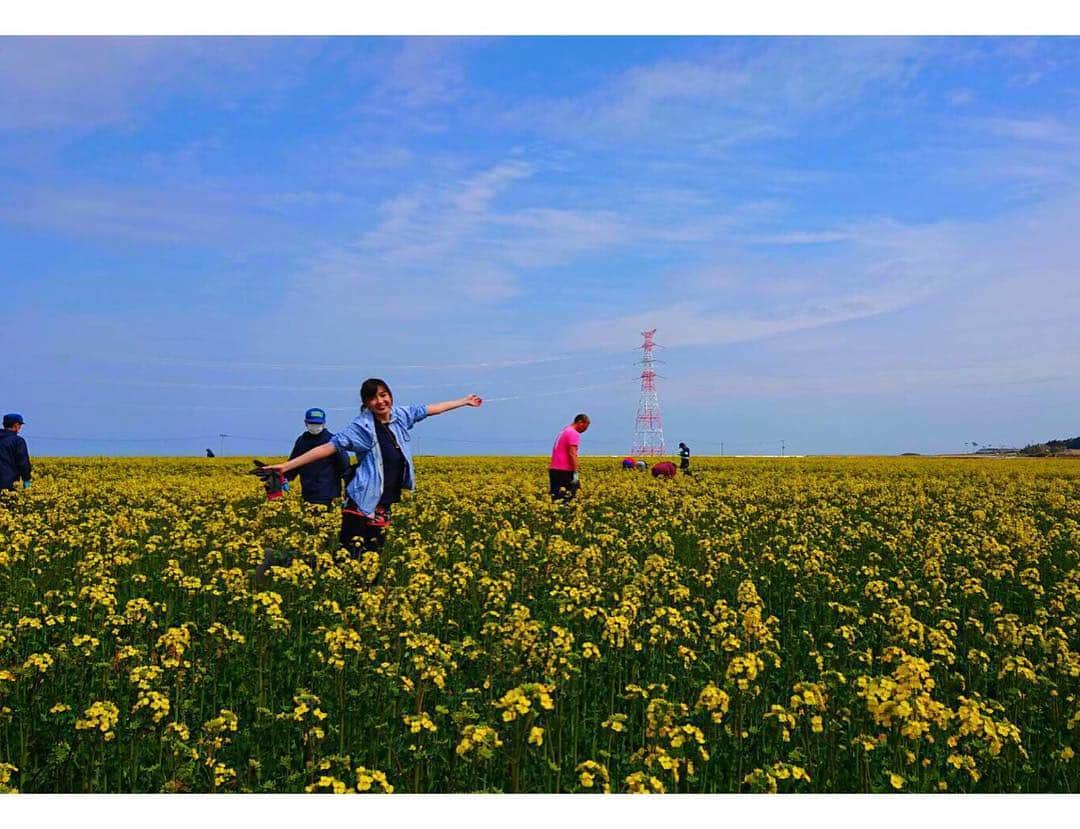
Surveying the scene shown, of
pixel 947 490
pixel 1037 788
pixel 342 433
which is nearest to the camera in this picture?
pixel 1037 788

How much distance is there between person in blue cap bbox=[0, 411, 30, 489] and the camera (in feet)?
62.5

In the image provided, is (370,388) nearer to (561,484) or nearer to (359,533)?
(359,533)

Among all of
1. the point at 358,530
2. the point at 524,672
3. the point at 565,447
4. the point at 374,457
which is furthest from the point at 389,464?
the point at 565,447

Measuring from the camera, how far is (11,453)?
19109mm

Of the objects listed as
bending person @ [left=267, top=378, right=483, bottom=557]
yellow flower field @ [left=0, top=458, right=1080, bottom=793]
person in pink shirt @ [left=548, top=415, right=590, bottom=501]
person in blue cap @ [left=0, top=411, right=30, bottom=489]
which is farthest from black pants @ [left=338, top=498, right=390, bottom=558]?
person in blue cap @ [left=0, top=411, right=30, bottom=489]

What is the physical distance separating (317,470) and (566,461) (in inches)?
282

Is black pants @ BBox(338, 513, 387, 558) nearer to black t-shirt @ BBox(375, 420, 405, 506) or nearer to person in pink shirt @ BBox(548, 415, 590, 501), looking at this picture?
black t-shirt @ BBox(375, 420, 405, 506)

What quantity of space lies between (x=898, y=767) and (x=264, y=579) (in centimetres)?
793

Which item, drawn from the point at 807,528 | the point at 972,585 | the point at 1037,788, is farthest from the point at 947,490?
the point at 1037,788

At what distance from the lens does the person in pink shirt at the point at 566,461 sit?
67.7 feet

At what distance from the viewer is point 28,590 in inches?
459

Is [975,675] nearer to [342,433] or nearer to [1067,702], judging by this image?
[1067,702]

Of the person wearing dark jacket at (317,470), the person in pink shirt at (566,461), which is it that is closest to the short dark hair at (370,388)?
the person wearing dark jacket at (317,470)

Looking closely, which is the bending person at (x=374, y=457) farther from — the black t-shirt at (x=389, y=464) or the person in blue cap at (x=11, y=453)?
the person in blue cap at (x=11, y=453)
